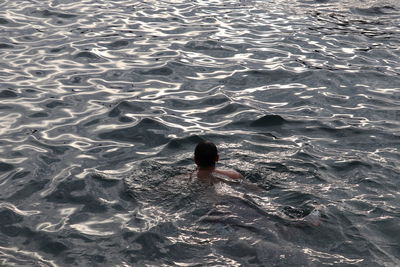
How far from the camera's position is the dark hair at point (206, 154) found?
980 cm

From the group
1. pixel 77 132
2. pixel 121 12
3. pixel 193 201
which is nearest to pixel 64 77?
pixel 77 132

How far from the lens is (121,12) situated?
18.6 meters

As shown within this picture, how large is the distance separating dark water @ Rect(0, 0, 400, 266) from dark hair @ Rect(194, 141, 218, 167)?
1.26 ft

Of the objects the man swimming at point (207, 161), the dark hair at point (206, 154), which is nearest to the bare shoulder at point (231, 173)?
the man swimming at point (207, 161)

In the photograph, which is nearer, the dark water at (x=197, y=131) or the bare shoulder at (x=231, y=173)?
the dark water at (x=197, y=131)

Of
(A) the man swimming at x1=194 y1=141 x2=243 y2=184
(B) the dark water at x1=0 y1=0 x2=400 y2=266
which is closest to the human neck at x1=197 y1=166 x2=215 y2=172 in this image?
(A) the man swimming at x1=194 y1=141 x2=243 y2=184

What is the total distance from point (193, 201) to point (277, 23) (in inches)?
392

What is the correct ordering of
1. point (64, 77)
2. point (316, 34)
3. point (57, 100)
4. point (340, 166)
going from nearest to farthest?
point (340, 166) → point (57, 100) → point (64, 77) → point (316, 34)

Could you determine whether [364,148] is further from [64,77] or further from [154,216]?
[64,77]

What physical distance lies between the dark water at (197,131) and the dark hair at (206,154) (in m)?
0.39

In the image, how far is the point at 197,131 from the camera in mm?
12062

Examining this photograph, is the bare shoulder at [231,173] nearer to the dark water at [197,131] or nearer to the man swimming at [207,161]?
the man swimming at [207,161]

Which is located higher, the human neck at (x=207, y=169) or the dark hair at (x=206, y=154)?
the dark hair at (x=206, y=154)

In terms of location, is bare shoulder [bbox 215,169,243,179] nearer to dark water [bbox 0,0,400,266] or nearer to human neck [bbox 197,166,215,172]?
human neck [bbox 197,166,215,172]
